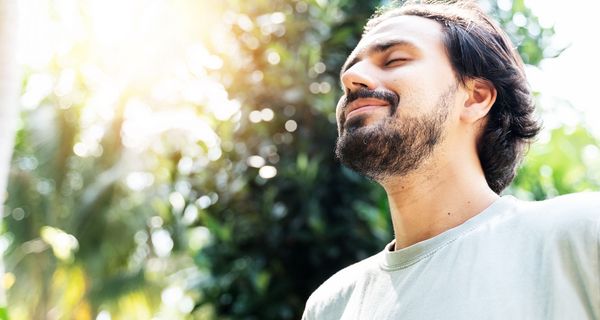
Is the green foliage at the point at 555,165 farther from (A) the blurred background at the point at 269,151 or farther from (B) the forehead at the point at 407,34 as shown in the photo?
(B) the forehead at the point at 407,34

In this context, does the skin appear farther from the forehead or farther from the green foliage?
the green foliage

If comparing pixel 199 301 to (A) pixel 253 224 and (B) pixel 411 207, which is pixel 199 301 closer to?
(A) pixel 253 224

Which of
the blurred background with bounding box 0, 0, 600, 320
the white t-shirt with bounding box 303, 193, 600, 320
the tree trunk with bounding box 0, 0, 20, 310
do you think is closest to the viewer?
the white t-shirt with bounding box 303, 193, 600, 320

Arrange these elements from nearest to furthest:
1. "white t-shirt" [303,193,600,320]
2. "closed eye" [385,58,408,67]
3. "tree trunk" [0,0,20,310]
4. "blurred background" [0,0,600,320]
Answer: "white t-shirt" [303,193,600,320] → "closed eye" [385,58,408,67] → "tree trunk" [0,0,20,310] → "blurred background" [0,0,600,320]

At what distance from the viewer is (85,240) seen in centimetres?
957

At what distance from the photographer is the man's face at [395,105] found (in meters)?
1.71

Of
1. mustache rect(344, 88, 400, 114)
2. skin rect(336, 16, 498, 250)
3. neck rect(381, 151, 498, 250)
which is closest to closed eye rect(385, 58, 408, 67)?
skin rect(336, 16, 498, 250)

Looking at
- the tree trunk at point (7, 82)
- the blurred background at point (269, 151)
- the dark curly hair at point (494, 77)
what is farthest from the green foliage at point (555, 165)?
the tree trunk at point (7, 82)

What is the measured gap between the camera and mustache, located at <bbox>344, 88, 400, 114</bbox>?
1721 millimetres

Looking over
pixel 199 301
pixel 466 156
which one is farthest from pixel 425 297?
pixel 199 301

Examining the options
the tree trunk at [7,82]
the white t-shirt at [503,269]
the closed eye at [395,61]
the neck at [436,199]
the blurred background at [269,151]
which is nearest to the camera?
the white t-shirt at [503,269]

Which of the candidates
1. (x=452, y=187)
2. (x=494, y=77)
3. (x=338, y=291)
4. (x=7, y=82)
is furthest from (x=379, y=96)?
(x=7, y=82)

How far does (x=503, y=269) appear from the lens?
4.57 ft

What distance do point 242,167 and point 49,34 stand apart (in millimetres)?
5518
